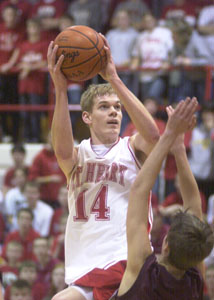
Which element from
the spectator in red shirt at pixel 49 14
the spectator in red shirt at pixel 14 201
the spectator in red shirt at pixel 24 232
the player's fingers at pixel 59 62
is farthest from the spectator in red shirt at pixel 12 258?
the player's fingers at pixel 59 62

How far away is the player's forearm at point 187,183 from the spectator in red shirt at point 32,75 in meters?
6.62

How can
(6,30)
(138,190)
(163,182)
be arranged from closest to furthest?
(138,190)
(163,182)
(6,30)

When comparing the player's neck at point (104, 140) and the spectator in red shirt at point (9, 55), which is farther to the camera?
the spectator in red shirt at point (9, 55)

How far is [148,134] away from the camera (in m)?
4.06

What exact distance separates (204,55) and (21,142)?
3.41m

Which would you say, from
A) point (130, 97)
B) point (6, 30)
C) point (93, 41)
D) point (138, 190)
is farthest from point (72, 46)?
point (6, 30)

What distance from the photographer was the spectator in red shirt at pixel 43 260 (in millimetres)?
7824

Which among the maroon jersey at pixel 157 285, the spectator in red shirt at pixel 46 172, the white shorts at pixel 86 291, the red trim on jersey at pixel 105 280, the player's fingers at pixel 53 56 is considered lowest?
the spectator in red shirt at pixel 46 172

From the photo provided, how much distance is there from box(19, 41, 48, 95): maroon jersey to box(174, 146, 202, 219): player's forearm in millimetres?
6738

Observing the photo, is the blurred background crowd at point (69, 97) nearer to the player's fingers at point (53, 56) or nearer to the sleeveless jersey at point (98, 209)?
the sleeveless jersey at point (98, 209)

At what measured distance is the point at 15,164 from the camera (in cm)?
955

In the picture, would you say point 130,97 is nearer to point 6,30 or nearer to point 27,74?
point 27,74

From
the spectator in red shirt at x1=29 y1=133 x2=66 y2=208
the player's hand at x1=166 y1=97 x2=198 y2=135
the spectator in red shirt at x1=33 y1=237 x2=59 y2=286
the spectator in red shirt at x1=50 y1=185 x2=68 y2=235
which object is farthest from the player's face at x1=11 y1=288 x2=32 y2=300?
the player's hand at x1=166 y1=97 x2=198 y2=135

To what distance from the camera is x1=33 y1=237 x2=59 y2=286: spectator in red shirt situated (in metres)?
7.82
